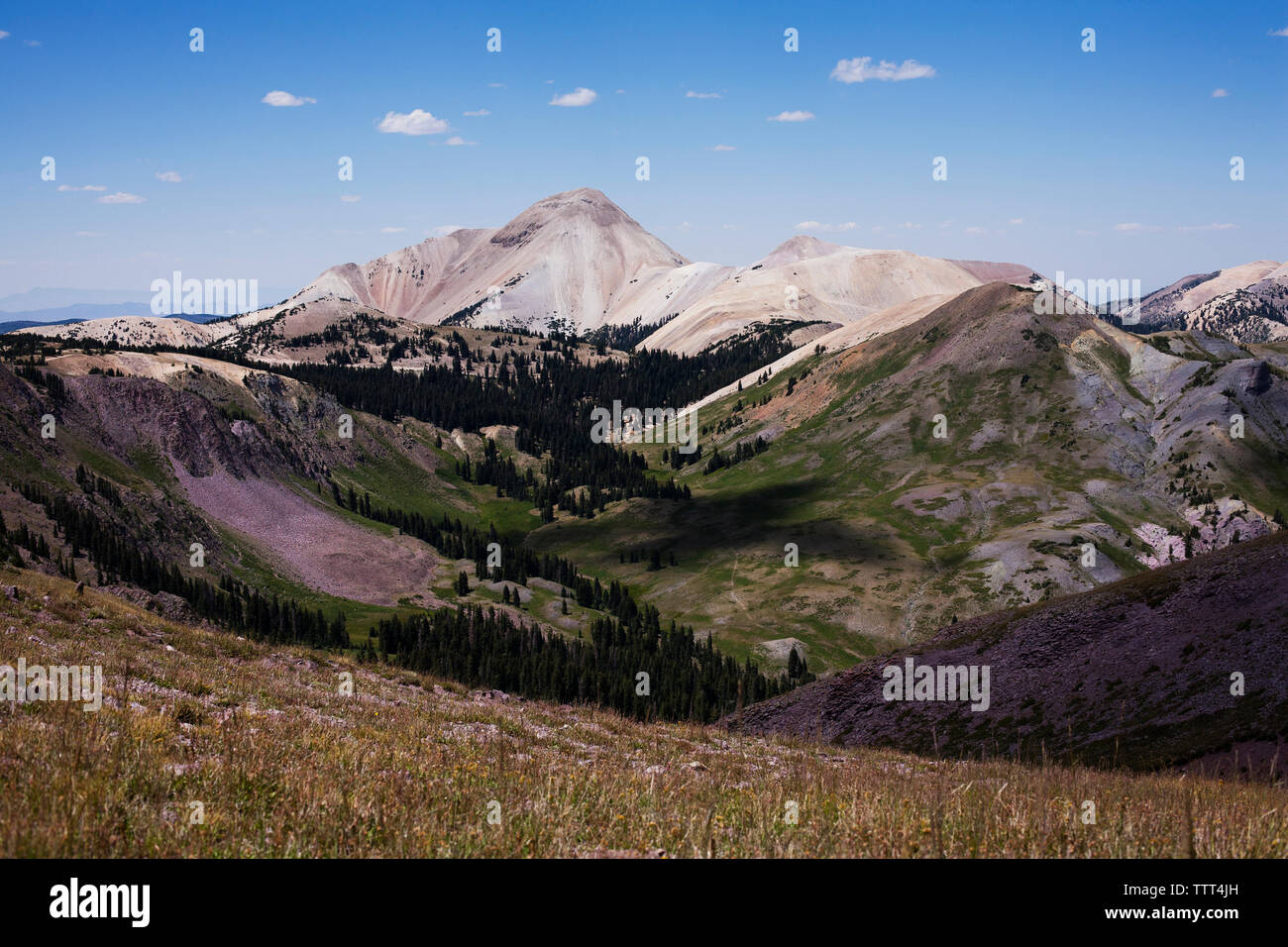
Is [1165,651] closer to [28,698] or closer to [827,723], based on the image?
[827,723]

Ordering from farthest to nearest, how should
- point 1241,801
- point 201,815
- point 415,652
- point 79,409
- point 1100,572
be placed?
point 79,409 → point 1100,572 → point 415,652 → point 1241,801 → point 201,815

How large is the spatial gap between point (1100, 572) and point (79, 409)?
21787 centimetres

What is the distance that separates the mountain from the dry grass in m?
25.6

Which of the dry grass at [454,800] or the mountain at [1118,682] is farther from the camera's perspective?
the mountain at [1118,682]

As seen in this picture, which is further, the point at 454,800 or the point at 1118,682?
the point at 1118,682

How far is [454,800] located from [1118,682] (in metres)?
55.8

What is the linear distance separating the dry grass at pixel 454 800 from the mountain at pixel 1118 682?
25.6 meters

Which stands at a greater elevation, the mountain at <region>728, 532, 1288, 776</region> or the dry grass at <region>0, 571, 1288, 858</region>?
the dry grass at <region>0, 571, 1288, 858</region>

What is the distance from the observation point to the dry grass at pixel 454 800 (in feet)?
29.3

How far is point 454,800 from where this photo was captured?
450 inches

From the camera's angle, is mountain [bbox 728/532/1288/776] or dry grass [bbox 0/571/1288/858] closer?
dry grass [bbox 0/571/1288/858]

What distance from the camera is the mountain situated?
4519 centimetres
